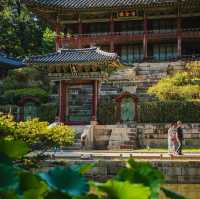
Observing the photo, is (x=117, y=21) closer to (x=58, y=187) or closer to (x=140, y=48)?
(x=140, y=48)

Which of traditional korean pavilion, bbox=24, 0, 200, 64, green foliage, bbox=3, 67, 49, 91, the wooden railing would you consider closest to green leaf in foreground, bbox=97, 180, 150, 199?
green foliage, bbox=3, 67, 49, 91

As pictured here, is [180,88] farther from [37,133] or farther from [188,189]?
[37,133]

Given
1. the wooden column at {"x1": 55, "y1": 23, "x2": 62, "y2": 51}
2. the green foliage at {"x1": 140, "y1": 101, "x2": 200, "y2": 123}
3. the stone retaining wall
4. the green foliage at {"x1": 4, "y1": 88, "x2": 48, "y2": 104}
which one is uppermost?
the wooden column at {"x1": 55, "y1": 23, "x2": 62, "y2": 51}

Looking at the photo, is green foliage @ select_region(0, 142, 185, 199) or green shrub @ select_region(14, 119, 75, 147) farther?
green shrub @ select_region(14, 119, 75, 147)

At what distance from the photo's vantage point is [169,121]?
30516 mm

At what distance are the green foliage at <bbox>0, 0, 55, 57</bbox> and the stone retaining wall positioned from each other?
25.8 meters

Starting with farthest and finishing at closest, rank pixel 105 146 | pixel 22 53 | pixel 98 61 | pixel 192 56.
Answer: pixel 22 53
pixel 192 56
pixel 98 61
pixel 105 146

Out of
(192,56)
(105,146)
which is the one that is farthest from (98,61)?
(192,56)

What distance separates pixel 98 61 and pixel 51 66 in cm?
257

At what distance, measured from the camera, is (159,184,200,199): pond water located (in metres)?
16.6

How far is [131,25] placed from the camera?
46250mm

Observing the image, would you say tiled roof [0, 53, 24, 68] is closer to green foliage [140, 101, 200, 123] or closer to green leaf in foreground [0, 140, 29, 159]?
green foliage [140, 101, 200, 123]

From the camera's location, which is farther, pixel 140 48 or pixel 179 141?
pixel 140 48

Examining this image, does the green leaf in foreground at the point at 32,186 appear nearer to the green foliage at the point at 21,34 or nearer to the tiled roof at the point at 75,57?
the tiled roof at the point at 75,57
